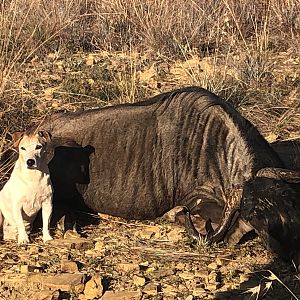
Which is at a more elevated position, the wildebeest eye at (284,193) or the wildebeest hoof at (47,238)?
the wildebeest eye at (284,193)

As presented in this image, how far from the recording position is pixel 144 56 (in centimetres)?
1007

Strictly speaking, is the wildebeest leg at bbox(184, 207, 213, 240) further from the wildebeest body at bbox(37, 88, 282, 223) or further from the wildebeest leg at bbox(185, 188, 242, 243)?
the wildebeest body at bbox(37, 88, 282, 223)

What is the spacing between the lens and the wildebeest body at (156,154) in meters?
6.20

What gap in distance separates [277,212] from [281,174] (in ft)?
1.15

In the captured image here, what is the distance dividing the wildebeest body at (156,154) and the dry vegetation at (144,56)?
846mm

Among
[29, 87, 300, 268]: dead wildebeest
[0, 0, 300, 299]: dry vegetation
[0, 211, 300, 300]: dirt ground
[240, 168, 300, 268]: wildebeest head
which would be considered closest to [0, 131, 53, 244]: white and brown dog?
[0, 211, 300, 300]: dirt ground

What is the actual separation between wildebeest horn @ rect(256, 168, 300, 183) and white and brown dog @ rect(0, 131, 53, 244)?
1.55 meters

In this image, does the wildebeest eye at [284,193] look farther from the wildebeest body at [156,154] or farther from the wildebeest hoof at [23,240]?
the wildebeest hoof at [23,240]

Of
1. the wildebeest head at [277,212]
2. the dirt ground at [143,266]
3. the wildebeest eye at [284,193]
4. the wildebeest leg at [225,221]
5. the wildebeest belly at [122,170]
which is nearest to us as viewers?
the dirt ground at [143,266]

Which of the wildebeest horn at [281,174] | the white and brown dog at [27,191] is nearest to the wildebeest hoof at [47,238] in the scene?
the white and brown dog at [27,191]

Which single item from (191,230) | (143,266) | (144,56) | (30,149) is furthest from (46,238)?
(144,56)

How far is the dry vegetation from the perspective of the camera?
819 centimetres

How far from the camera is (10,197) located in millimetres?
5605

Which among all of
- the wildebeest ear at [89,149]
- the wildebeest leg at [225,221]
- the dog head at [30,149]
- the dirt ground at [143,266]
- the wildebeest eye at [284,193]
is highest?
the dog head at [30,149]
